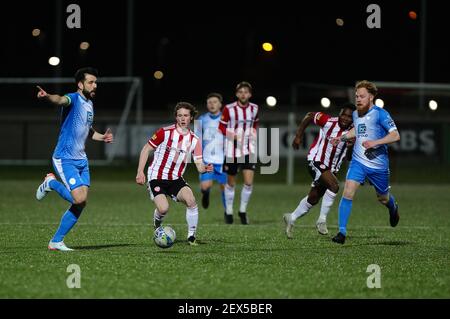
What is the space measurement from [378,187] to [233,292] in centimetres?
468

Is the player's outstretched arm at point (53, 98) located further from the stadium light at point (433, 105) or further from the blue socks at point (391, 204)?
the stadium light at point (433, 105)

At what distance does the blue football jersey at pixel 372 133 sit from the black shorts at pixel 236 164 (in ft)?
11.9

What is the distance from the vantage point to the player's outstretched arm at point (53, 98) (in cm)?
916

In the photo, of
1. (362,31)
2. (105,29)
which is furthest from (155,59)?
(362,31)

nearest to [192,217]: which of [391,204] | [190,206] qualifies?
[190,206]

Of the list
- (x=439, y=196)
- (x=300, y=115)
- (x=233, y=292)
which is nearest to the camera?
(x=233, y=292)

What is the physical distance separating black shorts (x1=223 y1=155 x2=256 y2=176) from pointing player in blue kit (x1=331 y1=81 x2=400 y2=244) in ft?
11.7

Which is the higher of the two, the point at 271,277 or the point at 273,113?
the point at 273,113

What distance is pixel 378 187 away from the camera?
11617mm

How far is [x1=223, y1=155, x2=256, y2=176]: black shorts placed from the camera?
14930 millimetres

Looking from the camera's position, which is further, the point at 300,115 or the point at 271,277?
the point at 300,115

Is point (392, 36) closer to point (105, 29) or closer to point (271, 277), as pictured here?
point (105, 29)

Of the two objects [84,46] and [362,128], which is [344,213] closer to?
[362,128]
